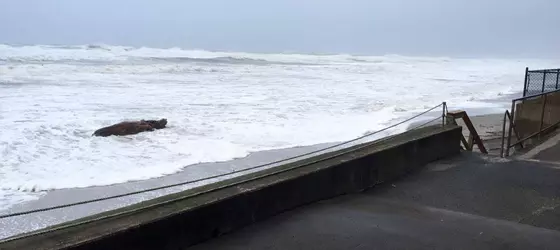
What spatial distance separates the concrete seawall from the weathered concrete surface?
143 mm

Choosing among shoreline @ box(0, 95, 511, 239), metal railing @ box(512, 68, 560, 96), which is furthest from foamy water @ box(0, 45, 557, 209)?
metal railing @ box(512, 68, 560, 96)

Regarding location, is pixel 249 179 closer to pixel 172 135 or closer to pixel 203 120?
pixel 172 135

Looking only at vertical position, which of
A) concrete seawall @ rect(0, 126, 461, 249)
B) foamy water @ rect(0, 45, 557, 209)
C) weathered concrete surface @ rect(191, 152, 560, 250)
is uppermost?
concrete seawall @ rect(0, 126, 461, 249)

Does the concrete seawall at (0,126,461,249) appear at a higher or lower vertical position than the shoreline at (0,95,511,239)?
higher

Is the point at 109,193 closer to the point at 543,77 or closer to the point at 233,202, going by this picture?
the point at 233,202

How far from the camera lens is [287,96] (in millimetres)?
28266

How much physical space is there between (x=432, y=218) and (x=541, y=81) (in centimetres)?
1138

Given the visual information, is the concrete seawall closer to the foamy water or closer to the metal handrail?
the foamy water

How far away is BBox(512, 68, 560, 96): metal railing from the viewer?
48.7 feet

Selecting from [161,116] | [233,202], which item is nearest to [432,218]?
[233,202]

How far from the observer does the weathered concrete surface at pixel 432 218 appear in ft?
→ 16.5

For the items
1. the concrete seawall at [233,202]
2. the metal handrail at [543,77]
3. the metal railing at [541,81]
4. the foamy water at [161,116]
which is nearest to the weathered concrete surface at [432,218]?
the concrete seawall at [233,202]

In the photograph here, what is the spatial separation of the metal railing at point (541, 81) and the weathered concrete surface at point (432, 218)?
761 centimetres

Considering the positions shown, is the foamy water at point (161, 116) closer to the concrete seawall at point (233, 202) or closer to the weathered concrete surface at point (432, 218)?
the concrete seawall at point (233, 202)
